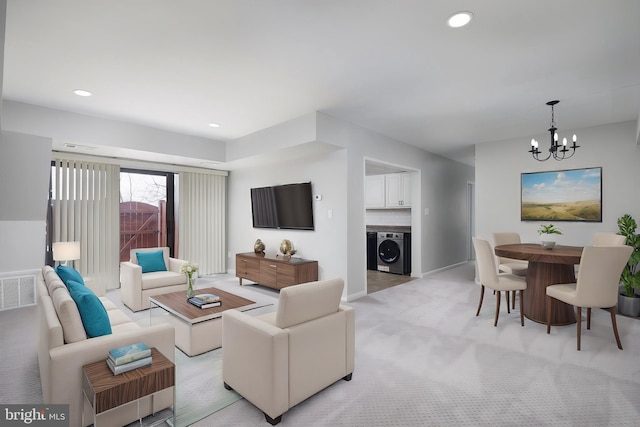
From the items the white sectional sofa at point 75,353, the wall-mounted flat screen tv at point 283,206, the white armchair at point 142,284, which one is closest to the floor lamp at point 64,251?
the white armchair at point 142,284

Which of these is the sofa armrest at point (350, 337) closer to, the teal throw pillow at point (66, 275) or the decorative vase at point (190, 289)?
the decorative vase at point (190, 289)

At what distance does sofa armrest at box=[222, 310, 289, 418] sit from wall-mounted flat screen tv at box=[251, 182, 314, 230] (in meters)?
3.05

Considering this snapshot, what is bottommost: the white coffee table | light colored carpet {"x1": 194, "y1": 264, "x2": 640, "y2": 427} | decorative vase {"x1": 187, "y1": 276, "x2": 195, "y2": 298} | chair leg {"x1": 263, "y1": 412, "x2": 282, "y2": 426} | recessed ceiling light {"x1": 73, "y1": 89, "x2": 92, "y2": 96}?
light colored carpet {"x1": 194, "y1": 264, "x2": 640, "y2": 427}

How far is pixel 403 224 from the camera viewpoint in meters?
6.95

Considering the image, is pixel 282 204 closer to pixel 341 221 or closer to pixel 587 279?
pixel 341 221

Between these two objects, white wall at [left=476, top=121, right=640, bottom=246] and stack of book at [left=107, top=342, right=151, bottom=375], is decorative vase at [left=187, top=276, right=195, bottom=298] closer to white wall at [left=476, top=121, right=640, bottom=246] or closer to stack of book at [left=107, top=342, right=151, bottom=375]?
stack of book at [left=107, top=342, right=151, bottom=375]

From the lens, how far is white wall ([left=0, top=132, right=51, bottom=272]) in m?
3.79

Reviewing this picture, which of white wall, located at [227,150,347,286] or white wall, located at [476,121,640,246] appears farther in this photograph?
white wall, located at [227,150,347,286]

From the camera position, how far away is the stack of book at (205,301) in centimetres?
304

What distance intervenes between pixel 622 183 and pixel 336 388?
487 centimetres

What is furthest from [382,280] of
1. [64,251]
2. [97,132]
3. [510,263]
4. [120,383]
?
[97,132]

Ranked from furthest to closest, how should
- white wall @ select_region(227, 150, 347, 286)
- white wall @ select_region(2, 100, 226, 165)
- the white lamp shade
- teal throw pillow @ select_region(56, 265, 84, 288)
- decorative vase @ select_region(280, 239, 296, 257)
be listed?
decorative vase @ select_region(280, 239, 296, 257)
white wall @ select_region(227, 150, 347, 286)
the white lamp shade
white wall @ select_region(2, 100, 226, 165)
teal throw pillow @ select_region(56, 265, 84, 288)

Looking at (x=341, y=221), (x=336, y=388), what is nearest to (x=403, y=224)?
(x=341, y=221)

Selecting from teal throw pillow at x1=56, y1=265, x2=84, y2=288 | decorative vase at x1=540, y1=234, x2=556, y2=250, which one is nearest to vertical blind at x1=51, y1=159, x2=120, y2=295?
teal throw pillow at x1=56, y1=265, x2=84, y2=288
